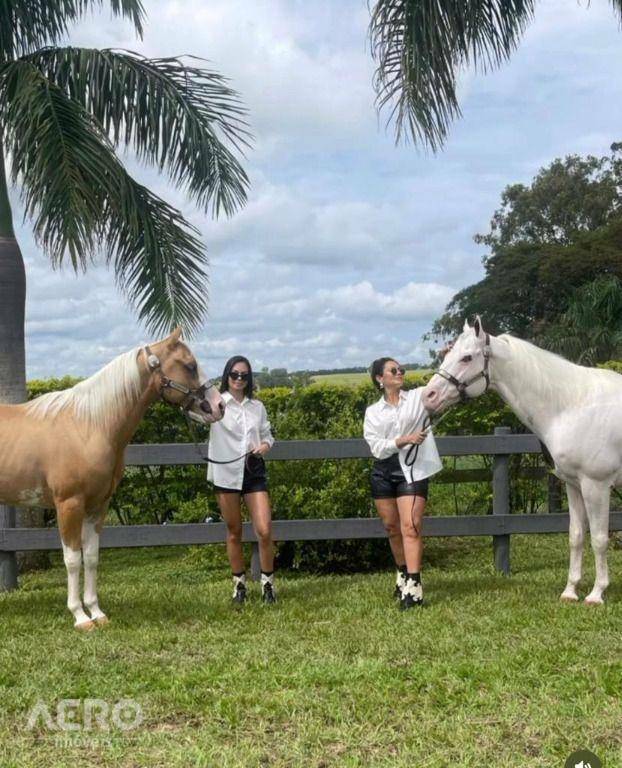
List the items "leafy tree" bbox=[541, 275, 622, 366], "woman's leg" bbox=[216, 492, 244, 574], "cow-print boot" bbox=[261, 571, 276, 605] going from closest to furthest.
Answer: "woman's leg" bbox=[216, 492, 244, 574], "cow-print boot" bbox=[261, 571, 276, 605], "leafy tree" bbox=[541, 275, 622, 366]

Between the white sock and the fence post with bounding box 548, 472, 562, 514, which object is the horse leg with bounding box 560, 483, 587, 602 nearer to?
the white sock

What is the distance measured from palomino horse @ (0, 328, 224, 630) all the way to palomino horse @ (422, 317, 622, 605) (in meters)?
1.68

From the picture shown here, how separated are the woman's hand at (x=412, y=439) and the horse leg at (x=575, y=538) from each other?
119 cm

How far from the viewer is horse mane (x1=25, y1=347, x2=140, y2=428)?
515cm

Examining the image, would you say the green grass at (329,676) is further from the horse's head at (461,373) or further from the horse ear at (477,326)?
the horse ear at (477,326)

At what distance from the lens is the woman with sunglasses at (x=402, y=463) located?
5.35 meters

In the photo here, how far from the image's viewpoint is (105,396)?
516 cm

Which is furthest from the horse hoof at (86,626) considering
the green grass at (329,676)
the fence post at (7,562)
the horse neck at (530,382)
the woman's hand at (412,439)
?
the horse neck at (530,382)

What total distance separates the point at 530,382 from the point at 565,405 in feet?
0.93

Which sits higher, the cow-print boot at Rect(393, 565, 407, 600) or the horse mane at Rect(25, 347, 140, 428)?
the horse mane at Rect(25, 347, 140, 428)

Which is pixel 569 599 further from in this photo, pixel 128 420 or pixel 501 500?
A: pixel 128 420

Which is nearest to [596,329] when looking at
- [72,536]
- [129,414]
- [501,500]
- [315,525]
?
[501,500]

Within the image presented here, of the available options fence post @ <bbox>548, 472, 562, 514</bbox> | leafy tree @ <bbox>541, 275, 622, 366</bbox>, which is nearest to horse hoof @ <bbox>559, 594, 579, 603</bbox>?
fence post @ <bbox>548, 472, 562, 514</bbox>

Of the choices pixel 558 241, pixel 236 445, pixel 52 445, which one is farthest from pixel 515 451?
pixel 558 241
